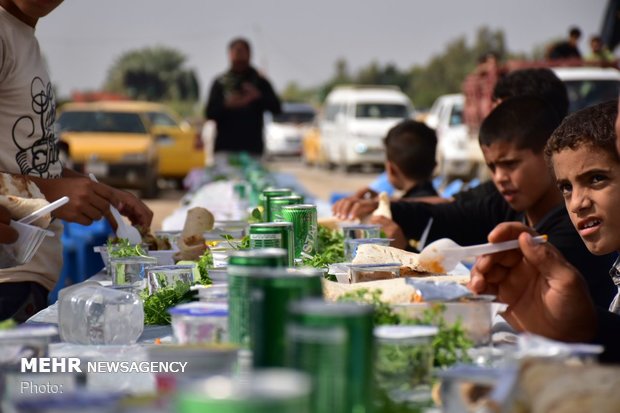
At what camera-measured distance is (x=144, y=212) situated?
167 inches

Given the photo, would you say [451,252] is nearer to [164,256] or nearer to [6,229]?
[6,229]

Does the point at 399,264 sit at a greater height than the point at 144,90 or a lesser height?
lesser

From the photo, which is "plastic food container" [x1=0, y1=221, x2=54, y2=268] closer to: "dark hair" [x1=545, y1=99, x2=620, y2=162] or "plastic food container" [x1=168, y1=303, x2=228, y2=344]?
"plastic food container" [x1=168, y1=303, x2=228, y2=344]

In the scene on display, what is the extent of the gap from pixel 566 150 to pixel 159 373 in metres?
1.66

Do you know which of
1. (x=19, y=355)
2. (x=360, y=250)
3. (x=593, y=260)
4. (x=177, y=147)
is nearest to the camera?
(x=19, y=355)

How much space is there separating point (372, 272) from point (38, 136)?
1484 mm

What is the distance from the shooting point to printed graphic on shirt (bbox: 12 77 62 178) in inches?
157

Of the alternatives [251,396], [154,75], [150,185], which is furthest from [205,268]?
[154,75]

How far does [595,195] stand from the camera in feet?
10.6

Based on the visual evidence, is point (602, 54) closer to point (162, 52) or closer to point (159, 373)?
point (159, 373)

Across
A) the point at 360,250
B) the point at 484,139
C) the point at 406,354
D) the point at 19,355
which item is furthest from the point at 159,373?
the point at 484,139

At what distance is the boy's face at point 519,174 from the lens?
4.41 m

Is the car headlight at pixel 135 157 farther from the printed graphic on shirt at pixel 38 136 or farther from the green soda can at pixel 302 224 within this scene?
the green soda can at pixel 302 224

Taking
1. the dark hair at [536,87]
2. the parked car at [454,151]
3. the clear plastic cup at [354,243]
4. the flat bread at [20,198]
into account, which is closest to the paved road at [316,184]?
the parked car at [454,151]
